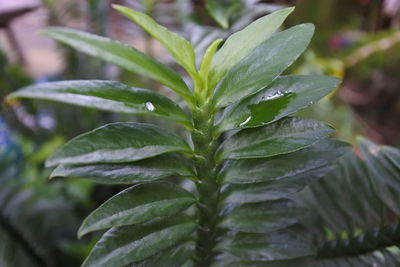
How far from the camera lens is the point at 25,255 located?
0.80 m

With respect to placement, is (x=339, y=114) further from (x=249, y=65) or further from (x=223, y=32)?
(x=249, y=65)

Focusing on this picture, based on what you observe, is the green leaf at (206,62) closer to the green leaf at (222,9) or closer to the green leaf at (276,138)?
the green leaf at (276,138)

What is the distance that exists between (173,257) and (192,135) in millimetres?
144

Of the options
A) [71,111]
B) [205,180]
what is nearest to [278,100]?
[205,180]

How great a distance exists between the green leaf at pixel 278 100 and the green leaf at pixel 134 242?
4.9 inches

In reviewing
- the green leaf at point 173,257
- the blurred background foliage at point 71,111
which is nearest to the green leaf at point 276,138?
the green leaf at point 173,257

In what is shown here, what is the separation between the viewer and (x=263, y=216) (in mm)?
479

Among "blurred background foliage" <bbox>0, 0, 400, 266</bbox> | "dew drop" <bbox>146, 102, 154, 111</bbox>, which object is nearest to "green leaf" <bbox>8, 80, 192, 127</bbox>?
"dew drop" <bbox>146, 102, 154, 111</bbox>

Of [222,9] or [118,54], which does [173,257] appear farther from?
[222,9]

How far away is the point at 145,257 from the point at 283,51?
239mm

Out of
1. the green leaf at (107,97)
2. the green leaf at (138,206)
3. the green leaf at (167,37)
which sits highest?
the green leaf at (167,37)

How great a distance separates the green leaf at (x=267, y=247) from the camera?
467 mm

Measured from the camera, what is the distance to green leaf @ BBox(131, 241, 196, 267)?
424 mm

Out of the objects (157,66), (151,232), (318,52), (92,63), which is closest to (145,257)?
(151,232)
